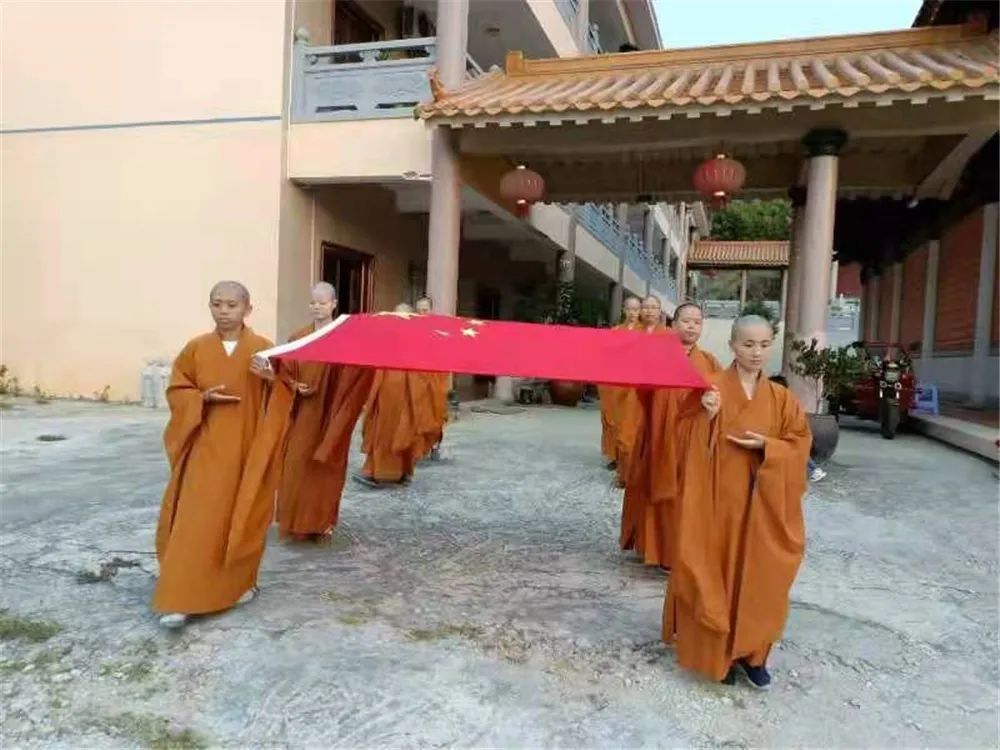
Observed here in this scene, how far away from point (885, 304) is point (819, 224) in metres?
10.1

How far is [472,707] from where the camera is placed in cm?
244

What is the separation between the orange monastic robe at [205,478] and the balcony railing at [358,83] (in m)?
6.18

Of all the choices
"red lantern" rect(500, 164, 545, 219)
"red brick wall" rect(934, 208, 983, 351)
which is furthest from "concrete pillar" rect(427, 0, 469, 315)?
"red brick wall" rect(934, 208, 983, 351)

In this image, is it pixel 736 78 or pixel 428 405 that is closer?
pixel 428 405

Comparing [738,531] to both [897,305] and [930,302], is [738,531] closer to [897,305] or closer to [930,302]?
[930,302]

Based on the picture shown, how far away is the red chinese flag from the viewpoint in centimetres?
286

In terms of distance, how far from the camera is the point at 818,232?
688cm

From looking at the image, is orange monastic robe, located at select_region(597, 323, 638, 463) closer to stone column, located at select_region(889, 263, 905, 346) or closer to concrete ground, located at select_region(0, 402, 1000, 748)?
concrete ground, located at select_region(0, 402, 1000, 748)

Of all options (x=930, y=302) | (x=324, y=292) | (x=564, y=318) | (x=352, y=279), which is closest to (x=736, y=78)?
(x=324, y=292)

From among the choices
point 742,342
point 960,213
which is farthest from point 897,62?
point 742,342

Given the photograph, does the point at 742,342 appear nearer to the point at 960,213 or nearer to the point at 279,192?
the point at 279,192

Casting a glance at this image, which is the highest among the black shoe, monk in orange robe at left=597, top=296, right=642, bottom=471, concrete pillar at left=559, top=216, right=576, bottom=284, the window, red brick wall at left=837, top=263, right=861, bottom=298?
the window

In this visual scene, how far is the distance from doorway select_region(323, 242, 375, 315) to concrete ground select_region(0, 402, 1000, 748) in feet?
18.5

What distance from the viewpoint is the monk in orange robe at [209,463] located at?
2.90 metres
